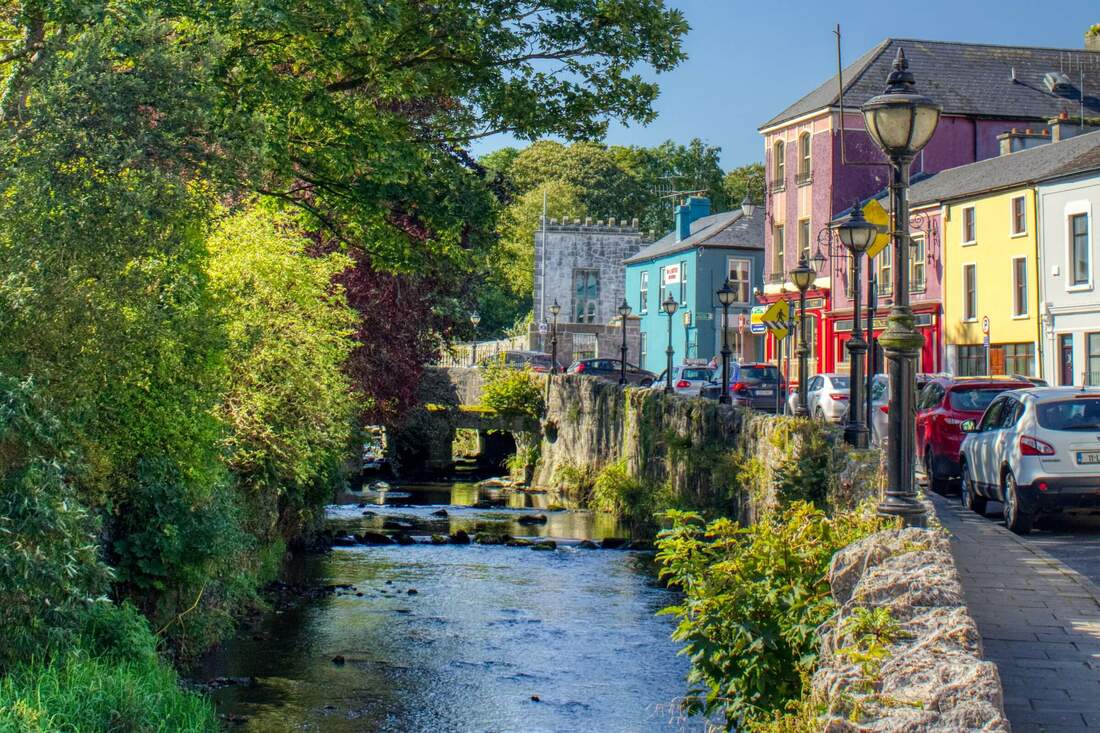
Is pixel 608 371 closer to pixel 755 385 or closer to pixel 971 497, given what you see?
pixel 755 385

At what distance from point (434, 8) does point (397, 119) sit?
67.9 inches

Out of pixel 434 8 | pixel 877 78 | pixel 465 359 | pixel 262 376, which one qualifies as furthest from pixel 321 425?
pixel 465 359

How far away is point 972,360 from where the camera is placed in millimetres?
41312

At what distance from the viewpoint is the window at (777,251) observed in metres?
53.2

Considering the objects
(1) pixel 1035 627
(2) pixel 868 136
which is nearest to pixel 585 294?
(2) pixel 868 136

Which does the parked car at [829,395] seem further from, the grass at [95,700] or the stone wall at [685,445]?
the grass at [95,700]

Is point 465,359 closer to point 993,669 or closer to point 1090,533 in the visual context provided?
point 1090,533

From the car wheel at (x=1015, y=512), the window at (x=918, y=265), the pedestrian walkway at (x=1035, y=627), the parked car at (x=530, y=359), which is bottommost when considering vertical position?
the pedestrian walkway at (x=1035, y=627)

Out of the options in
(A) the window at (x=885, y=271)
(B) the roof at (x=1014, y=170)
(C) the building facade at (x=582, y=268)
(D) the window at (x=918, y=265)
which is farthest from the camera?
(C) the building facade at (x=582, y=268)

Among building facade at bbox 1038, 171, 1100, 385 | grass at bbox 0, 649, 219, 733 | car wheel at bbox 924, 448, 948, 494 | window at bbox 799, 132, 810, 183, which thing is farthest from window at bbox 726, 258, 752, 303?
grass at bbox 0, 649, 219, 733

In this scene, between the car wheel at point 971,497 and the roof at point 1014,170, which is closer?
the car wheel at point 971,497

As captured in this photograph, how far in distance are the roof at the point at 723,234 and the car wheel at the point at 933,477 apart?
126 feet

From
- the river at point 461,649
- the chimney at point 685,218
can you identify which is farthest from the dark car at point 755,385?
the chimney at point 685,218

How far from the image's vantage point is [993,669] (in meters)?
5.43
